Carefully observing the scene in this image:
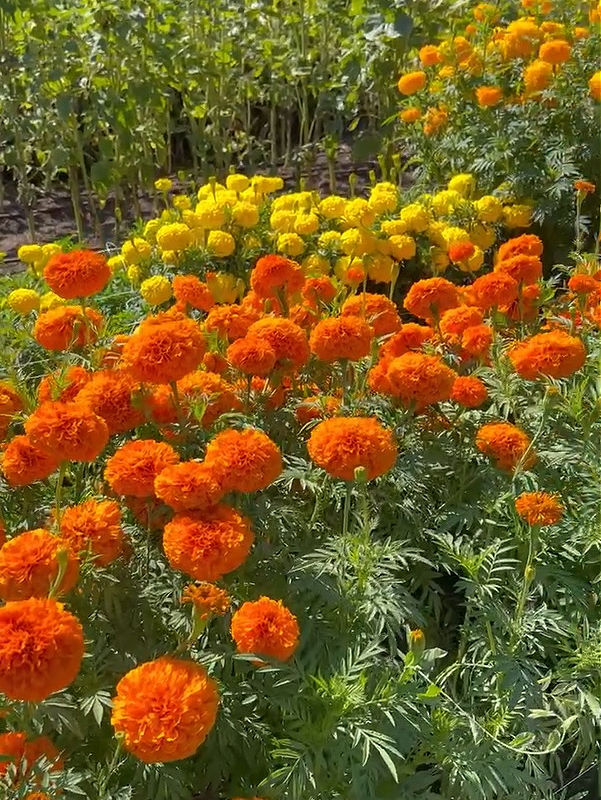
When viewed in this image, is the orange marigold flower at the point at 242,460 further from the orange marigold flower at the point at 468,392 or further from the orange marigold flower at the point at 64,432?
A: the orange marigold flower at the point at 468,392

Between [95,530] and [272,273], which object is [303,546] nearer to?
[95,530]

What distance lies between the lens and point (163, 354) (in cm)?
135

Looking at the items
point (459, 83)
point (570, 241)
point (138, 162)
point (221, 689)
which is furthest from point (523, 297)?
point (138, 162)

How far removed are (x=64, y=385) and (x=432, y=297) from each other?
0.83m

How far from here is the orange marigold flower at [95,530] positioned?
3.99 feet

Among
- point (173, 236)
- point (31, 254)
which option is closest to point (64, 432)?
point (173, 236)

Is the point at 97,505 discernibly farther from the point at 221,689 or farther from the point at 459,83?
the point at 459,83

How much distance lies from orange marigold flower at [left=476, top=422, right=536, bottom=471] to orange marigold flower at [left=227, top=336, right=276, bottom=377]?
443 mm

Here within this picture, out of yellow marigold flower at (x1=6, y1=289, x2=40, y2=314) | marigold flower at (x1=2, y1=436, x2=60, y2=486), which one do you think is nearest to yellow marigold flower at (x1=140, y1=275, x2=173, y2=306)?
yellow marigold flower at (x1=6, y1=289, x2=40, y2=314)

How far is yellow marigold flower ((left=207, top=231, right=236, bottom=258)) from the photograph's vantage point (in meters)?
2.65

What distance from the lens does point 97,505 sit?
4.18ft

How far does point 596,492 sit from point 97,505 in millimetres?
964

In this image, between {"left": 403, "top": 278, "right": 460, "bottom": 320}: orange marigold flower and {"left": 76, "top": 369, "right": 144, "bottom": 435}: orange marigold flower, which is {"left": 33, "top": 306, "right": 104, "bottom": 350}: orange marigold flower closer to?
{"left": 76, "top": 369, "right": 144, "bottom": 435}: orange marigold flower

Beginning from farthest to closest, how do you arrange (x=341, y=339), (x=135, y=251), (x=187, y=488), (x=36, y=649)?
(x=135, y=251)
(x=341, y=339)
(x=187, y=488)
(x=36, y=649)
